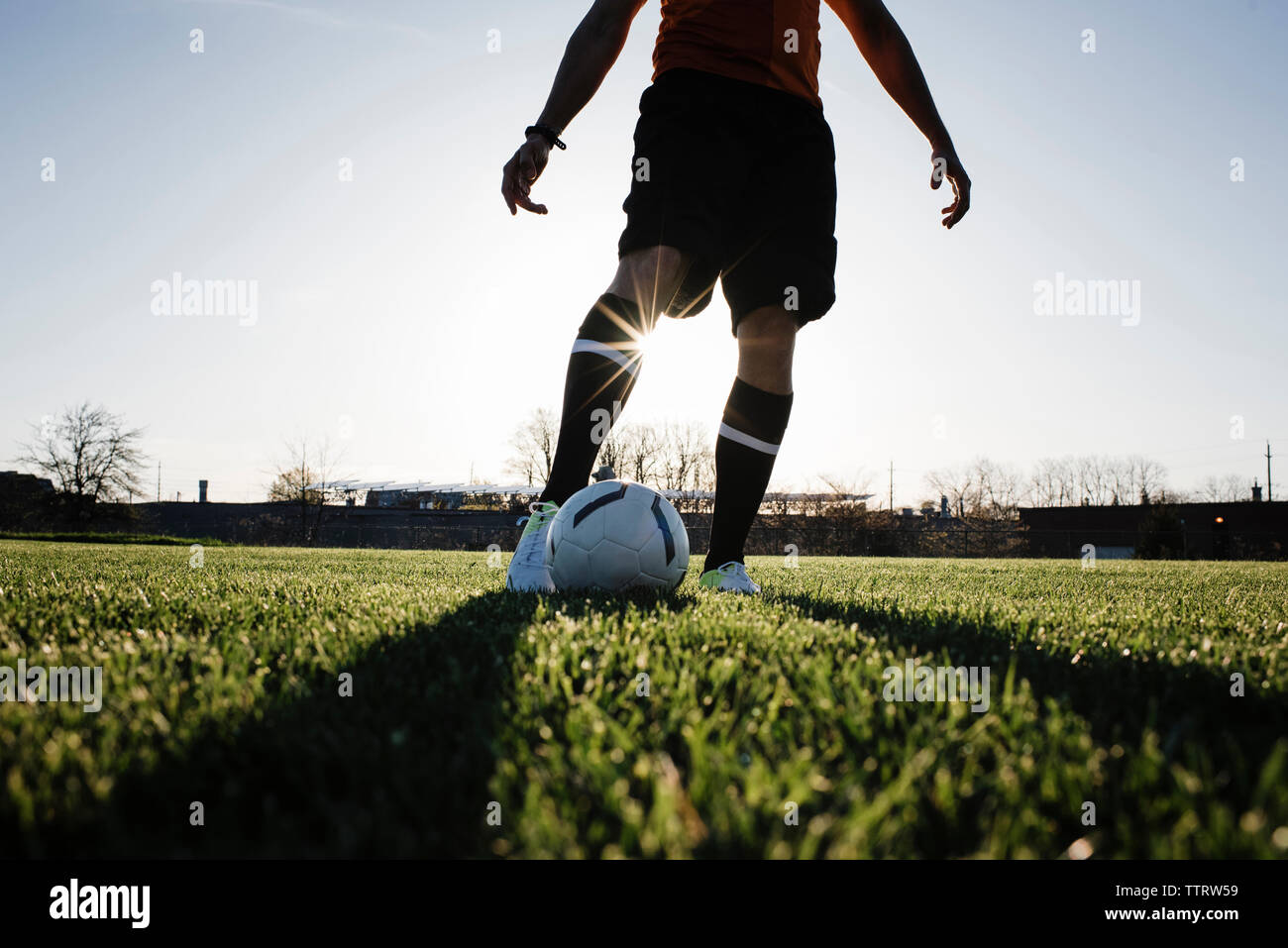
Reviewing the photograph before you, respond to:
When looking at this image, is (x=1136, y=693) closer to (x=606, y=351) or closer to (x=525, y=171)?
(x=606, y=351)

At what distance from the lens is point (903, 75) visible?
3518 millimetres

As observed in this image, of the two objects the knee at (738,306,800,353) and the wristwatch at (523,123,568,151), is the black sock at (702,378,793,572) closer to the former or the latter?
the knee at (738,306,800,353)

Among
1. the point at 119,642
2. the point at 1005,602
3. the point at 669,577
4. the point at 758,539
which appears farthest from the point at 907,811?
the point at 758,539

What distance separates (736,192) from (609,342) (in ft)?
2.75

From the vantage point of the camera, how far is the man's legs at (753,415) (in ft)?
10.4

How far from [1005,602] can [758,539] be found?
87.6ft

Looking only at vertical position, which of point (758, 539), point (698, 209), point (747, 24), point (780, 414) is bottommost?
point (758, 539)

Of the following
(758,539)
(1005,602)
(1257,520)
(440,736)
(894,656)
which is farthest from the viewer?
(1257,520)

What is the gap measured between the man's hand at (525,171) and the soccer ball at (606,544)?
1.17 meters

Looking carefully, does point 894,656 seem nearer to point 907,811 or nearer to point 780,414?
point 907,811

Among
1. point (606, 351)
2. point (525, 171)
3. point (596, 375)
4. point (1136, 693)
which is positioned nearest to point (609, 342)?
point (606, 351)

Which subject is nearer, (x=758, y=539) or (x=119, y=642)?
→ (x=119, y=642)
